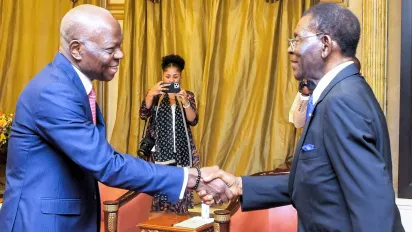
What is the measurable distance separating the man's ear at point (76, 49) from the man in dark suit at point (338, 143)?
81cm

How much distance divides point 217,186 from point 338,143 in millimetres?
964

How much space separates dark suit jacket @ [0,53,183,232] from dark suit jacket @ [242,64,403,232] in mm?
661

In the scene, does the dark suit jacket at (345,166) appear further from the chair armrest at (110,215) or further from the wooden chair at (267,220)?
the chair armrest at (110,215)

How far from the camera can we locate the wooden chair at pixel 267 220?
3553 millimetres

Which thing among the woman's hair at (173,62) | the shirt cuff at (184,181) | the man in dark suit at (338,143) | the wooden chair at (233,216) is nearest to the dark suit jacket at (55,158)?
the shirt cuff at (184,181)

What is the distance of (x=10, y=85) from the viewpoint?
21.9ft

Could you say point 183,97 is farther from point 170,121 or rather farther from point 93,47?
point 93,47

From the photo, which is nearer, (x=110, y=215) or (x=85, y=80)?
(x=85, y=80)

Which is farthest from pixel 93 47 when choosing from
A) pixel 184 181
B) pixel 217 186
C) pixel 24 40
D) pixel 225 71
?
pixel 24 40

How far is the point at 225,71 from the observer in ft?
19.8

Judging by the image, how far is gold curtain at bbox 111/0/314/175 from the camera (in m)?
5.84

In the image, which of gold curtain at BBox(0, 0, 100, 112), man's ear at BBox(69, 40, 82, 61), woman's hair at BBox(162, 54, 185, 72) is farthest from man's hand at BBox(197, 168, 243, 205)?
gold curtain at BBox(0, 0, 100, 112)

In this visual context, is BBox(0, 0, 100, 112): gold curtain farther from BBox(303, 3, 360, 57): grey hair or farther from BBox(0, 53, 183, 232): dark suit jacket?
BBox(303, 3, 360, 57): grey hair

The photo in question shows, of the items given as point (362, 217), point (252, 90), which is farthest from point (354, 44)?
point (252, 90)
